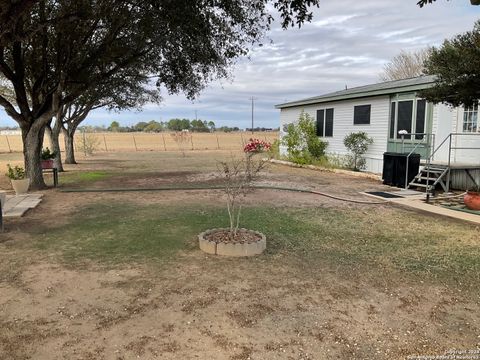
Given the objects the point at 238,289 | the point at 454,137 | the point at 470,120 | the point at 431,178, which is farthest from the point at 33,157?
the point at 470,120

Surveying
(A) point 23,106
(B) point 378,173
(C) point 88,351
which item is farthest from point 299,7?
(B) point 378,173

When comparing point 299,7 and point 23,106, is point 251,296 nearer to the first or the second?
point 299,7

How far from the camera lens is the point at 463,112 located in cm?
1101

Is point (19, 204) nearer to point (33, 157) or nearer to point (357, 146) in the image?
point (33, 157)

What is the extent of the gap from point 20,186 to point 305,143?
12.0 m

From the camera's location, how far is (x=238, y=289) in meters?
4.08

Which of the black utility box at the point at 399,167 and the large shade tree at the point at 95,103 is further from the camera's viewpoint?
the large shade tree at the point at 95,103

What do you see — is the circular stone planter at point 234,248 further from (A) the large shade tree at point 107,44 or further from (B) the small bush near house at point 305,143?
(B) the small bush near house at point 305,143

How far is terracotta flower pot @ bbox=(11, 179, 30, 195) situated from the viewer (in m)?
10.1

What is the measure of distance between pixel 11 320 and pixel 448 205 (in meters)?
8.32

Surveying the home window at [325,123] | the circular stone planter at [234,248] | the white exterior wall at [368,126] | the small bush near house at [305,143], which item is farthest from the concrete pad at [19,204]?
the home window at [325,123]

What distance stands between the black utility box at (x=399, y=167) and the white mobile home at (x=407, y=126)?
1.34 feet

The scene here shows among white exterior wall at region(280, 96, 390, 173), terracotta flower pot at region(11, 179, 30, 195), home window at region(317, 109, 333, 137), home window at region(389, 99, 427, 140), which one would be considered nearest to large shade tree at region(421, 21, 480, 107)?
home window at region(389, 99, 427, 140)

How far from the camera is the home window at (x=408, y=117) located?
12289 millimetres
